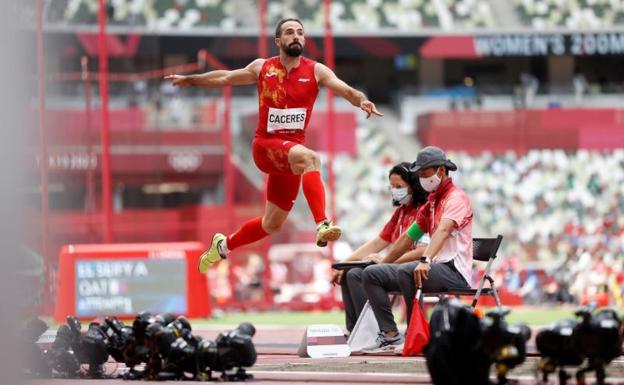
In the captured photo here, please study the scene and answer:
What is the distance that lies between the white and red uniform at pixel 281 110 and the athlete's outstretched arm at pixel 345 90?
0.06 meters

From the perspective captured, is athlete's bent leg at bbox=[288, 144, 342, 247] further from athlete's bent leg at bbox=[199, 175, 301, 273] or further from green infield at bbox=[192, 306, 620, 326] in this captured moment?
green infield at bbox=[192, 306, 620, 326]

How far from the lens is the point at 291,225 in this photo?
94.0 ft

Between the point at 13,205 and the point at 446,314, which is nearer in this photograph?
the point at 13,205

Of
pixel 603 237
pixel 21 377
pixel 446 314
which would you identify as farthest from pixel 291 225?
pixel 21 377

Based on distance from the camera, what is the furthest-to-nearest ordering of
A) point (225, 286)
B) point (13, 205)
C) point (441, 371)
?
point (225, 286)
point (441, 371)
point (13, 205)

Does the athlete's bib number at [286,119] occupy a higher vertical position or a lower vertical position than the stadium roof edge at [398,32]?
lower

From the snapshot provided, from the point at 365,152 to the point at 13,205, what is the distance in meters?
34.8

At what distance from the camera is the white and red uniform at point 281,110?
10.4m

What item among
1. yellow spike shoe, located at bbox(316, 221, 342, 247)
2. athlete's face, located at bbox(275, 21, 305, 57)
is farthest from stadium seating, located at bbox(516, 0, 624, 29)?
yellow spike shoe, located at bbox(316, 221, 342, 247)

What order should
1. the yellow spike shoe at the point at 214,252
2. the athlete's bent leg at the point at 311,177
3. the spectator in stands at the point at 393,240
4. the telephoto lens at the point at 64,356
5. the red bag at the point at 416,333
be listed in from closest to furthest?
the telephoto lens at the point at 64,356
the red bag at the point at 416,333
the athlete's bent leg at the point at 311,177
the spectator in stands at the point at 393,240
the yellow spike shoe at the point at 214,252

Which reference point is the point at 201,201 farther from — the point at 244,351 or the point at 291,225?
the point at 244,351

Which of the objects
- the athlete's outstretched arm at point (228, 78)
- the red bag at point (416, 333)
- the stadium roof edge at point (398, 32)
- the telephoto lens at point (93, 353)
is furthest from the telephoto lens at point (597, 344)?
the stadium roof edge at point (398, 32)

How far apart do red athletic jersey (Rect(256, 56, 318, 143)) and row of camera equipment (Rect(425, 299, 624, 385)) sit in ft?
11.2

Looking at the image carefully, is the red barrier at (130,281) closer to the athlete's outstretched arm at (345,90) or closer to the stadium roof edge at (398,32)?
the athlete's outstretched arm at (345,90)
